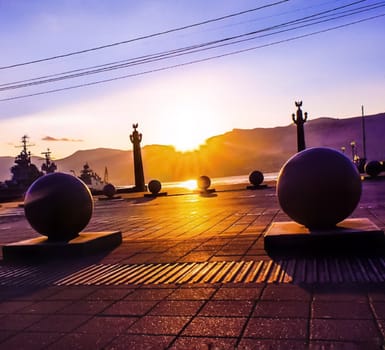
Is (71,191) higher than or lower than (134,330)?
higher

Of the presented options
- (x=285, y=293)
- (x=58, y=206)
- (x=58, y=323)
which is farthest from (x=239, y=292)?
(x=58, y=206)

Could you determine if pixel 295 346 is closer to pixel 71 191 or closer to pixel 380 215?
A: pixel 71 191

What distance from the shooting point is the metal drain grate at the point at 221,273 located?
614cm

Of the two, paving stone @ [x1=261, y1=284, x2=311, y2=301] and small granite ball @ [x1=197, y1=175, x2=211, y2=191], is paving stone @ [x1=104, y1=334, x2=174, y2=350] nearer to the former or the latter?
paving stone @ [x1=261, y1=284, x2=311, y2=301]

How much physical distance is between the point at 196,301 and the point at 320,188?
335 cm

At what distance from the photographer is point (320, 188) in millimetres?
7746

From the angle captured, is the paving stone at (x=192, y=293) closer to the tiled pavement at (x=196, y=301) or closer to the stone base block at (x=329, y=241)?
the tiled pavement at (x=196, y=301)

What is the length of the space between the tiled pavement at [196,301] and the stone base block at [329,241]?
17cm

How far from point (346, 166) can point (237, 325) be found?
431 cm

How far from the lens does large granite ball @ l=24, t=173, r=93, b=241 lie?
930 centimetres

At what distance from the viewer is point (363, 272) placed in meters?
6.23

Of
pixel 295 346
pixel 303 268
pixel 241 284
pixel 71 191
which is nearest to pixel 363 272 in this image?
pixel 303 268

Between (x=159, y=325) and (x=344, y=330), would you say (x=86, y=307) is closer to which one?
(x=159, y=325)

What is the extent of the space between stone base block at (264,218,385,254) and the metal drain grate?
1.16 feet
